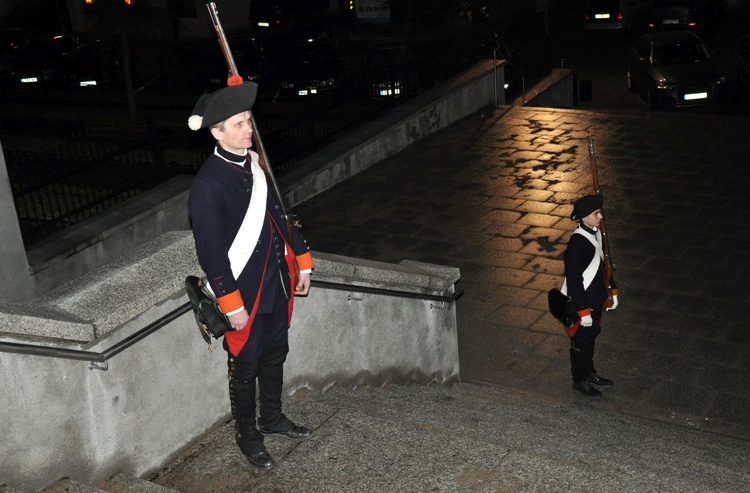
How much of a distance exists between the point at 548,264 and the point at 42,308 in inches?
271

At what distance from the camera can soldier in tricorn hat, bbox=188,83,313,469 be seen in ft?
14.2

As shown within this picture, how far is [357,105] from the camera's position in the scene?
1438 cm

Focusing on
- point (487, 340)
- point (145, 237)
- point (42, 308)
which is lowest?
point (487, 340)

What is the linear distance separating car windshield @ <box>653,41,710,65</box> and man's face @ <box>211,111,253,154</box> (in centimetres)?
1586

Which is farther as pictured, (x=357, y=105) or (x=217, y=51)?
(x=217, y=51)

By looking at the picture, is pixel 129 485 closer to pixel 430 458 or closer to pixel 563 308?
pixel 430 458

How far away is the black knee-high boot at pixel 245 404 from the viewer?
465 cm

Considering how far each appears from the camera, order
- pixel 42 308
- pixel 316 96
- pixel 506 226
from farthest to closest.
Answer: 1. pixel 316 96
2. pixel 506 226
3. pixel 42 308

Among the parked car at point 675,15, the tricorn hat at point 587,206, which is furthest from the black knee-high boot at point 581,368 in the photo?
the parked car at point 675,15

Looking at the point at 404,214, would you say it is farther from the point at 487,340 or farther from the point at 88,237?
the point at 88,237

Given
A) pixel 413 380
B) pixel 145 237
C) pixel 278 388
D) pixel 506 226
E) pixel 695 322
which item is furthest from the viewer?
pixel 506 226

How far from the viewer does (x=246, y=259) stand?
4.51 m

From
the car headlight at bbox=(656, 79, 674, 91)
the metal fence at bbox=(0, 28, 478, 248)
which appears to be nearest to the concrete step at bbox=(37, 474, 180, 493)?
the metal fence at bbox=(0, 28, 478, 248)

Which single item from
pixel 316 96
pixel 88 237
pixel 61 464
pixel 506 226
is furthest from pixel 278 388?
pixel 316 96
